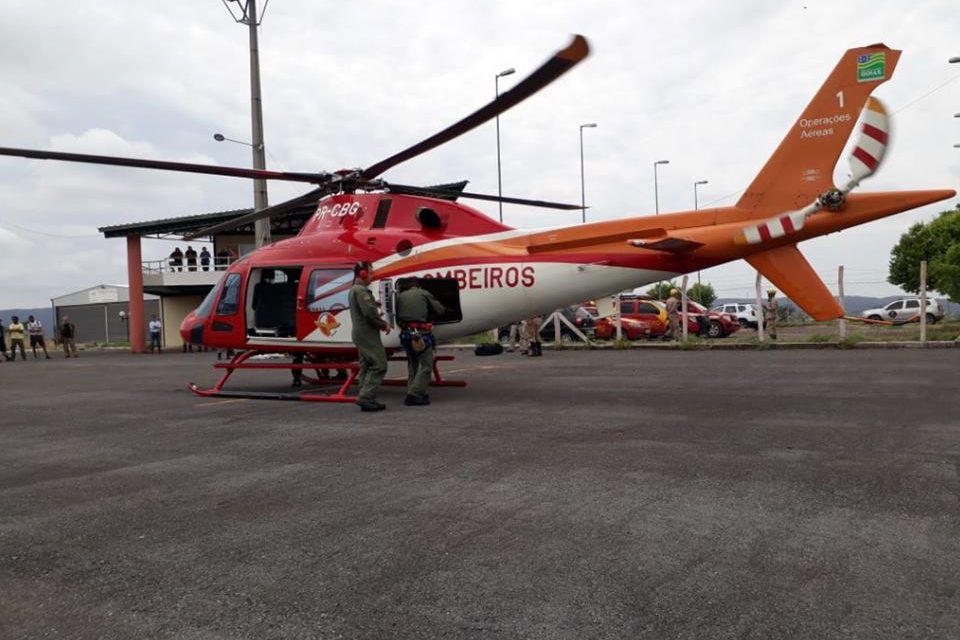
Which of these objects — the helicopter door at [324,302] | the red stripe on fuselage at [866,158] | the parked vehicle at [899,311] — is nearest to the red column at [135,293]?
the helicopter door at [324,302]

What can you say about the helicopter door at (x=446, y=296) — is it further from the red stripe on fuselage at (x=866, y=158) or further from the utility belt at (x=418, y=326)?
the red stripe on fuselage at (x=866, y=158)

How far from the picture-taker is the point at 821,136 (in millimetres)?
7199

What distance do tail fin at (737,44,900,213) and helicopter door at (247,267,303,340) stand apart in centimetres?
688

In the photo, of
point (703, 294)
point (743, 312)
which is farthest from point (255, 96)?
point (703, 294)

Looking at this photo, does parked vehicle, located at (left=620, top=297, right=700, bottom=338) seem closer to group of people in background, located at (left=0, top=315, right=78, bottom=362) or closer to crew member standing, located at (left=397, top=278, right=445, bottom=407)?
crew member standing, located at (left=397, top=278, right=445, bottom=407)

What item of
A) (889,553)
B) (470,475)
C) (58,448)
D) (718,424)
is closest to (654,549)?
(889,553)

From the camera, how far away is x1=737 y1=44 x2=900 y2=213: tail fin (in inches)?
265

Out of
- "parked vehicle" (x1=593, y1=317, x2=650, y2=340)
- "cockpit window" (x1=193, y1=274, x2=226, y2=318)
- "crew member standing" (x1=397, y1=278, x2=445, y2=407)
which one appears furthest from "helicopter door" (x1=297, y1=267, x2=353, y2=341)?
"parked vehicle" (x1=593, y1=317, x2=650, y2=340)

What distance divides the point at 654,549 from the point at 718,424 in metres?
3.75

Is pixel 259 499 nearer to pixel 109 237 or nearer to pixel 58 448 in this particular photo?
pixel 58 448

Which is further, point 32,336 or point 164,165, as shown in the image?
point 32,336

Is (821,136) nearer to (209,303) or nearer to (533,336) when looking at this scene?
(209,303)

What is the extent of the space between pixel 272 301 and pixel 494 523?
28.6 ft

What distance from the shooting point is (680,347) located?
18.6 metres
